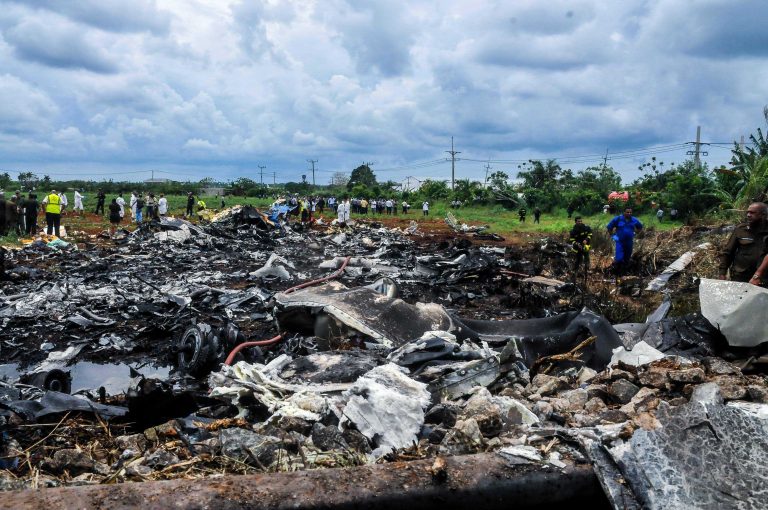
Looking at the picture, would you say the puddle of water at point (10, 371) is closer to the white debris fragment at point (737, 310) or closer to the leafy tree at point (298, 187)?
the white debris fragment at point (737, 310)

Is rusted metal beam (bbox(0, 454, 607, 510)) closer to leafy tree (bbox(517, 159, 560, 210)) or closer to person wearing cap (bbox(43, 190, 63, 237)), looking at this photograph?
person wearing cap (bbox(43, 190, 63, 237))

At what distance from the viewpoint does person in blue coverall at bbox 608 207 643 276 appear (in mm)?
10977

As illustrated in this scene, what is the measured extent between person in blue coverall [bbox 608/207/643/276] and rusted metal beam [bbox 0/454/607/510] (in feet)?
30.5

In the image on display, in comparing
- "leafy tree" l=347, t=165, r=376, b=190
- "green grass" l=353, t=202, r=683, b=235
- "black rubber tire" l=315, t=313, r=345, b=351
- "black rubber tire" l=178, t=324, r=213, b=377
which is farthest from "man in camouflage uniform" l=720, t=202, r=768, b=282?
"leafy tree" l=347, t=165, r=376, b=190

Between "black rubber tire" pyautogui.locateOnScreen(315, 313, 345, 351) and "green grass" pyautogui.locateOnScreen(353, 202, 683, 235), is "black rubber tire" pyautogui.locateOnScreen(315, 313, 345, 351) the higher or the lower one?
the lower one

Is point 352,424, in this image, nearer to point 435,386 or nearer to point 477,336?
point 435,386

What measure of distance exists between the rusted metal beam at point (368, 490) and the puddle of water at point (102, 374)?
3.72 meters

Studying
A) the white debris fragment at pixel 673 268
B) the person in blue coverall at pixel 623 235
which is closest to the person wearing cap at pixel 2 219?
the person in blue coverall at pixel 623 235

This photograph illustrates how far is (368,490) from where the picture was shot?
2312 mm

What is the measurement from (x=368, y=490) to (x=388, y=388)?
4.50 feet

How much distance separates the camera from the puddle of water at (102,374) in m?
5.88

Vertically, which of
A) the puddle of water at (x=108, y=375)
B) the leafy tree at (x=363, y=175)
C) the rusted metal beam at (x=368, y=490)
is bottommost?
the puddle of water at (x=108, y=375)

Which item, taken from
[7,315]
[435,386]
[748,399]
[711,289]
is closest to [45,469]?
[435,386]

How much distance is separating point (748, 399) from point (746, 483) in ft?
3.39
